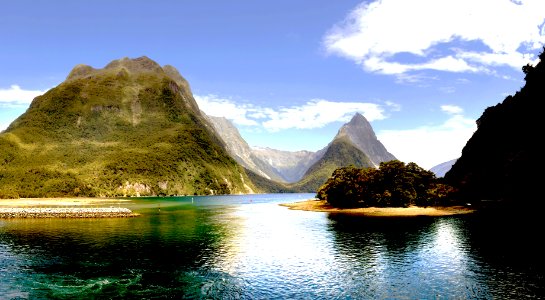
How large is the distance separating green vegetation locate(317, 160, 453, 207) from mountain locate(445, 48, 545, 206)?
16416mm

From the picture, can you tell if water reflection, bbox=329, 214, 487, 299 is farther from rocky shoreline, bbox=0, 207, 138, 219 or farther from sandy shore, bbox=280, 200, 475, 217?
rocky shoreline, bbox=0, 207, 138, 219

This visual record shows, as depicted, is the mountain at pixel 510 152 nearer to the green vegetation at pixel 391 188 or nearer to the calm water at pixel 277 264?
the green vegetation at pixel 391 188

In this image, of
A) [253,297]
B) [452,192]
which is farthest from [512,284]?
[452,192]

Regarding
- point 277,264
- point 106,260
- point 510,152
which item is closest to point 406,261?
point 277,264

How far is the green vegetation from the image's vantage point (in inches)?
5940

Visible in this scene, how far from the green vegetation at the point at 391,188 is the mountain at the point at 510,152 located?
16416mm

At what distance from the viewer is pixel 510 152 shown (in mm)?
149375

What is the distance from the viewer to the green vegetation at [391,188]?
151 metres

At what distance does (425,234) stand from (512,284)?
41.4m

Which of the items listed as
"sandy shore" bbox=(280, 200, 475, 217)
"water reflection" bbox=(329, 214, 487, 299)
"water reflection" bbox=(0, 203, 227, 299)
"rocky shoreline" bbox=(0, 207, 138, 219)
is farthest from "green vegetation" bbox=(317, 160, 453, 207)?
"rocky shoreline" bbox=(0, 207, 138, 219)

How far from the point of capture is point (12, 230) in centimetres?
9331

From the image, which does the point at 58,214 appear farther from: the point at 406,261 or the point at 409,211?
the point at 409,211

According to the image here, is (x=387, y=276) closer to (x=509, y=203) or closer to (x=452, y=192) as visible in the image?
(x=509, y=203)

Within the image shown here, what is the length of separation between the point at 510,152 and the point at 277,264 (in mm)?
134389
